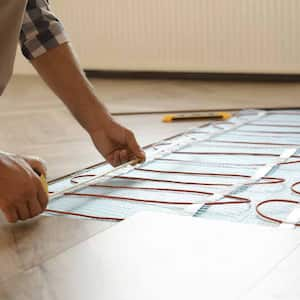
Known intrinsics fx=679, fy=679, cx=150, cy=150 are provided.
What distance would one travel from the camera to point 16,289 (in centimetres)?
97

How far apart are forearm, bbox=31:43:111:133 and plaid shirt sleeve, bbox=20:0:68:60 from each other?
2 cm

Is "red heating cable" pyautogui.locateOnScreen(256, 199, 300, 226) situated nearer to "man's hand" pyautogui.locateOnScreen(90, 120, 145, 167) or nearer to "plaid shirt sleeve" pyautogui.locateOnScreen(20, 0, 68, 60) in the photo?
"man's hand" pyautogui.locateOnScreen(90, 120, 145, 167)

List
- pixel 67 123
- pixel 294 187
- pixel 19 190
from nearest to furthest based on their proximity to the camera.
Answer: pixel 19 190
pixel 294 187
pixel 67 123

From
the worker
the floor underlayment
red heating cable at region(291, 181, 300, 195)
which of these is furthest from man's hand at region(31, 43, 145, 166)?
red heating cable at region(291, 181, 300, 195)

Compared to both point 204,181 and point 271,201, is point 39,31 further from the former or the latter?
point 271,201

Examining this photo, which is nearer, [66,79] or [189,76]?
[66,79]

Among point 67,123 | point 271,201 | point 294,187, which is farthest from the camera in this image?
point 67,123

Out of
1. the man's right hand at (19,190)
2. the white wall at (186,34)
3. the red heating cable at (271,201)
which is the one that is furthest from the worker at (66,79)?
the white wall at (186,34)

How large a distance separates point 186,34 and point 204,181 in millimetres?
2405

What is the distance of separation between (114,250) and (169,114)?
1720mm

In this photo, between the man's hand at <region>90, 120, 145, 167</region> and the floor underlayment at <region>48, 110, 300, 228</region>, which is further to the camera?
the man's hand at <region>90, 120, 145, 167</region>

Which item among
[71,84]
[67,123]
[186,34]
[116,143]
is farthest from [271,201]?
[186,34]

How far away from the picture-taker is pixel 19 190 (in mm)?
1156

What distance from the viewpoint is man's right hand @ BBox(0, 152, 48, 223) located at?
114cm
